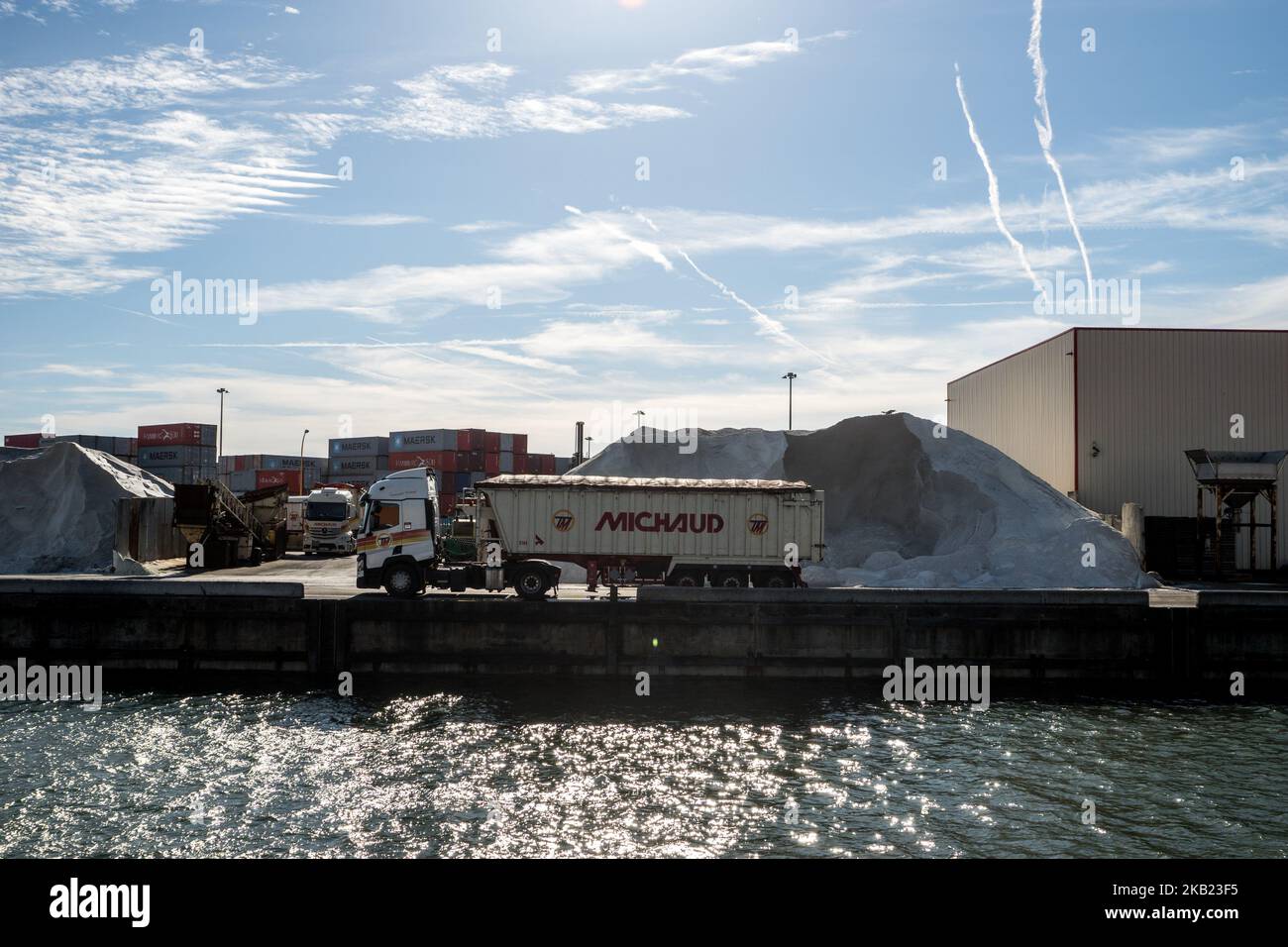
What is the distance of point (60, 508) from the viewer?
171 feet

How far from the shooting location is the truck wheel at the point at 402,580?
30.0 meters

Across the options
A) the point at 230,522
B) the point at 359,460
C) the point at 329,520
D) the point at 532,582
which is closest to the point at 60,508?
the point at 230,522

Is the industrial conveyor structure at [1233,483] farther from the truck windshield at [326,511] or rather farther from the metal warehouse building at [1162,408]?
the truck windshield at [326,511]

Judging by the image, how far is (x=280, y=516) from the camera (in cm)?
5131

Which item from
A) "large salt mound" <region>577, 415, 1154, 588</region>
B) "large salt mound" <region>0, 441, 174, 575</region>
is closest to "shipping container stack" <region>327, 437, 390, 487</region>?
"large salt mound" <region>0, 441, 174, 575</region>

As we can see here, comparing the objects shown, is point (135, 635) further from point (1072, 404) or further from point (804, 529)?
point (1072, 404)

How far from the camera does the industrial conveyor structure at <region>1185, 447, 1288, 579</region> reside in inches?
1735

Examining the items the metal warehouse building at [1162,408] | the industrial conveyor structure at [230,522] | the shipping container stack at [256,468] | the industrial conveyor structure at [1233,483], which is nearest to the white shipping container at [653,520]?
the industrial conveyor structure at [230,522]

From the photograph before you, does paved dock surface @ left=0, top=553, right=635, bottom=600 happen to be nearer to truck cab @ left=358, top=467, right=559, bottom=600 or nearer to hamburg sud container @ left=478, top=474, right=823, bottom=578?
truck cab @ left=358, top=467, right=559, bottom=600

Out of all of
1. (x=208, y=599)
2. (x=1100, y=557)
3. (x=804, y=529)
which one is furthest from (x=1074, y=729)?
(x=208, y=599)

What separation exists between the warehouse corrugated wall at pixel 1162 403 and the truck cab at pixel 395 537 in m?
35.9

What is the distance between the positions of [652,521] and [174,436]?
9980 centimetres

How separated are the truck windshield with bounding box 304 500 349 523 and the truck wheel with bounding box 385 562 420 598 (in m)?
22.3

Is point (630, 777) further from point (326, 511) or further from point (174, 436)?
point (174, 436)
